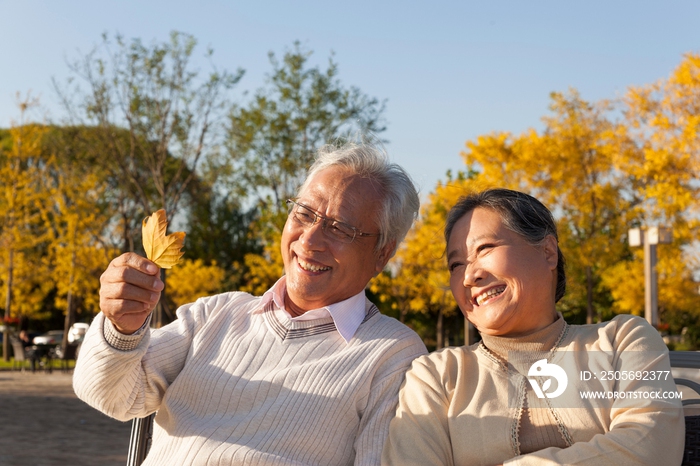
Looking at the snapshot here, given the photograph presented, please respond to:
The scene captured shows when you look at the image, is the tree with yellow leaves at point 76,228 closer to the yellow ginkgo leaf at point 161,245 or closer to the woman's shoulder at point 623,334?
the yellow ginkgo leaf at point 161,245

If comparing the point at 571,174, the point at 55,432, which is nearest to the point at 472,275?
the point at 55,432

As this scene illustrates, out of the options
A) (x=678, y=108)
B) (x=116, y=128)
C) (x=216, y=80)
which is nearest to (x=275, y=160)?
(x=216, y=80)

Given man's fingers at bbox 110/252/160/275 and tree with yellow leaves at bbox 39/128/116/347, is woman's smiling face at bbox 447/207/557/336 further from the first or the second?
tree with yellow leaves at bbox 39/128/116/347

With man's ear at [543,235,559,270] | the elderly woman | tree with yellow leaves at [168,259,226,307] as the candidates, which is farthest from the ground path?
tree with yellow leaves at [168,259,226,307]

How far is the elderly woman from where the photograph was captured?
1.90 m

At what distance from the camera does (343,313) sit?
247 centimetres

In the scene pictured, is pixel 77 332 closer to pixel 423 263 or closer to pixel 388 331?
pixel 423 263

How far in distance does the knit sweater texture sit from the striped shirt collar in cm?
2

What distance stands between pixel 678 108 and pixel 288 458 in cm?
977

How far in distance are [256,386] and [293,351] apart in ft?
0.54

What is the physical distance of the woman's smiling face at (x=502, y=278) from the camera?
2.16 meters

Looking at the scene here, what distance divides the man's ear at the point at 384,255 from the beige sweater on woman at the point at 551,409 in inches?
20.7

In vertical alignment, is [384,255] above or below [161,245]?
below

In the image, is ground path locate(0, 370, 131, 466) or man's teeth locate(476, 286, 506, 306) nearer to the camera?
man's teeth locate(476, 286, 506, 306)
